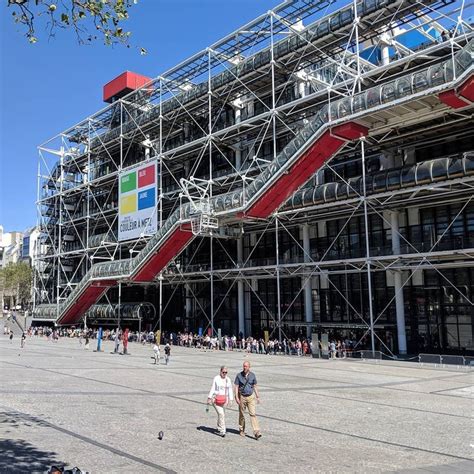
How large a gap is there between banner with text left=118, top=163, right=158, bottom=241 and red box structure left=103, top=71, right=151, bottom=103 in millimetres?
15572

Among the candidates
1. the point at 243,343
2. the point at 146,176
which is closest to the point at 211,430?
the point at 243,343

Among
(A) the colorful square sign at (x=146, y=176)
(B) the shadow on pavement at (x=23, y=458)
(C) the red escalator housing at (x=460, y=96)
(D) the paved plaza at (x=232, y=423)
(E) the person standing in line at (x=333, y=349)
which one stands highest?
(A) the colorful square sign at (x=146, y=176)

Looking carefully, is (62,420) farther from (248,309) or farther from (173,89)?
(173,89)

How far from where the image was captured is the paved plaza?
23.7ft

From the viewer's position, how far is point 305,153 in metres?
24.6

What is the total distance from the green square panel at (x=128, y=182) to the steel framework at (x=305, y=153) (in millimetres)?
2355

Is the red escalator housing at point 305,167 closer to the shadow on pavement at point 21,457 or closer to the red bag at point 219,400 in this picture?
the red bag at point 219,400

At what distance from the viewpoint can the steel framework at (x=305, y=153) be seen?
74.1ft

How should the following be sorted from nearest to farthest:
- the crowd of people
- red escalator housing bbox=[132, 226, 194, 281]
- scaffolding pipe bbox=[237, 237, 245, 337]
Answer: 1. the crowd of people
2. red escalator housing bbox=[132, 226, 194, 281]
3. scaffolding pipe bbox=[237, 237, 245, 337]

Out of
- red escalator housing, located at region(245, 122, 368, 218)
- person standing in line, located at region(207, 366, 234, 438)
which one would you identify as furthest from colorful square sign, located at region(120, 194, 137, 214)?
person standing in line, located at region(207, 366, 234, 438)

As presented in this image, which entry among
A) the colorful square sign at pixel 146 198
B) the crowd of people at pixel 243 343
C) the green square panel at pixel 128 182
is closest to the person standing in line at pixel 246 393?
the crowd of people at pixel 243 343

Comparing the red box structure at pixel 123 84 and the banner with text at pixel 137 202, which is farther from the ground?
the red box structure at pixel 123 84

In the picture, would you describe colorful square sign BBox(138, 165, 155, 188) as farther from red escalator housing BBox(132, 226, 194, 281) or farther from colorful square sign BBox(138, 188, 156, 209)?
red escalator housing BBox(132, 226, 194, 281)

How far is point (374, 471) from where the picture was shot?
6.93 metres
